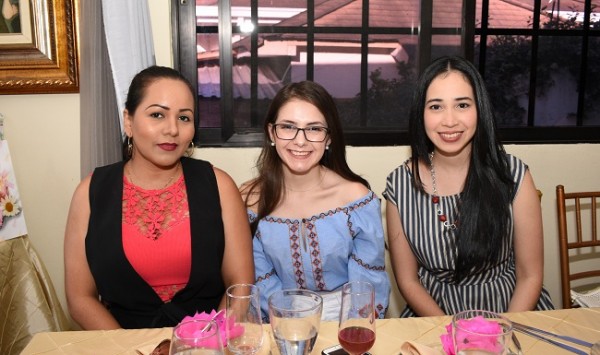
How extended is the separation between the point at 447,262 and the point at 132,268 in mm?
1073

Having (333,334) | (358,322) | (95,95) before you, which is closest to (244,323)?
(358,322)

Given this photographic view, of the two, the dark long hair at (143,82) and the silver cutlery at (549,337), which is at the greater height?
the dark long hair at (143,82)

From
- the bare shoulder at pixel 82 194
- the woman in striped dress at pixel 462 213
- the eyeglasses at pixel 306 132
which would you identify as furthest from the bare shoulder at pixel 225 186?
the woman in striped dress at pixel 462 213

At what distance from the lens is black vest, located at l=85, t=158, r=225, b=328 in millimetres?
1748

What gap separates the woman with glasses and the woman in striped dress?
0.13m

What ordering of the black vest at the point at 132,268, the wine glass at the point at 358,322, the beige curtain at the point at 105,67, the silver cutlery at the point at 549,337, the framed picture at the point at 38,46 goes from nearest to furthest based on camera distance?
the wine glass at the point at 358,322 → the silver cutlery at the point at 549,337 → the black vest at the point at 132,268 → the beige curtain at the point at 105,67 → the framed picture at the point at 38,46

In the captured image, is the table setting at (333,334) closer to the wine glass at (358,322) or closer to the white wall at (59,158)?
the wine glass at (358,322)

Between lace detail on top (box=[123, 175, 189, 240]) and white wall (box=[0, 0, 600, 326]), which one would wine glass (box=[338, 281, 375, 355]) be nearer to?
lace detail on top (box=[123, 175, 189, 240])

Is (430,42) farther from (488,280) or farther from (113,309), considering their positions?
(113,309)

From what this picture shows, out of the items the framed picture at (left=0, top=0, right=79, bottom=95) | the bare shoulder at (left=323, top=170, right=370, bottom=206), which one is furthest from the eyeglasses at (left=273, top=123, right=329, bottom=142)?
the framed picture at (left=0, top=0, right=79, bottom=95)

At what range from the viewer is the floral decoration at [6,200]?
2221 millimetres

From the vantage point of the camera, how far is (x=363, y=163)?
2662 mm

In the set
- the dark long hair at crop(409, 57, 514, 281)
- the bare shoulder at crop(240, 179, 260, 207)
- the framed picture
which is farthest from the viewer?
the framed picture

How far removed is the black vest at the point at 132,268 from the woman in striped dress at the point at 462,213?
0.66 m
